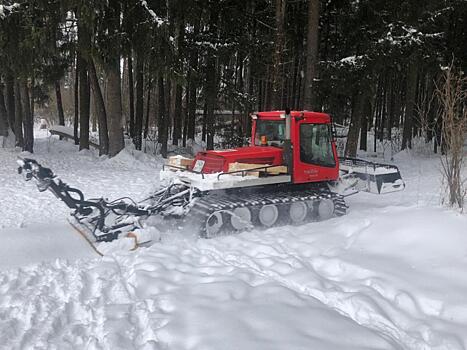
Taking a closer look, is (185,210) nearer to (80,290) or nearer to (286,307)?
(80,290)

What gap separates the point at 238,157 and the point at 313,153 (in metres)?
1.52

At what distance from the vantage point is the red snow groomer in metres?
6.77

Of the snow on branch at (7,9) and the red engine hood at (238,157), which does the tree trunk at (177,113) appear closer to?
the snow on branch at (7,9)

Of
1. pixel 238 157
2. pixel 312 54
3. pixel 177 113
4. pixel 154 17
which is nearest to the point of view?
pixel 238 157

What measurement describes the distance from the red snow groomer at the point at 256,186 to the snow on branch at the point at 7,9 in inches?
289

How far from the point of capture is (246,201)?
24.0ft

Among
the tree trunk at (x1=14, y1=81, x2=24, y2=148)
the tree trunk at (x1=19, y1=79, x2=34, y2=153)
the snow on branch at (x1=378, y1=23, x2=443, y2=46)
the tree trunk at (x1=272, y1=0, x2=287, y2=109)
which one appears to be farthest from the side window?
the tree trunk at (x1=14, y1=81, x2=24, y2=148)

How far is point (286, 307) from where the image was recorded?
4195 millimetres

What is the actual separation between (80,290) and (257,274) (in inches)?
81.7

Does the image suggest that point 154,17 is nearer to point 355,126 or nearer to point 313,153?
point 313,153

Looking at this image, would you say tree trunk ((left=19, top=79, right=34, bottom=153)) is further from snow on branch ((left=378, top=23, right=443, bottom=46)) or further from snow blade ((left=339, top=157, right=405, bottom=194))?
snow on branch ((left=378, top=23, right=443, bottom=46))

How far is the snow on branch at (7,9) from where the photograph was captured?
11703 mm

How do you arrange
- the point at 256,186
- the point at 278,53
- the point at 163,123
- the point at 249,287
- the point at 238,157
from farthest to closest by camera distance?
1. the point at 163,123
2. the point at 278,53
3. the point at 256,186
4. the point at 238,157
5. the point at 249,287

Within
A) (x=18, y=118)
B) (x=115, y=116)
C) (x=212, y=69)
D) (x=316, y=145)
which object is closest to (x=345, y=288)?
(x=316, y=145)
